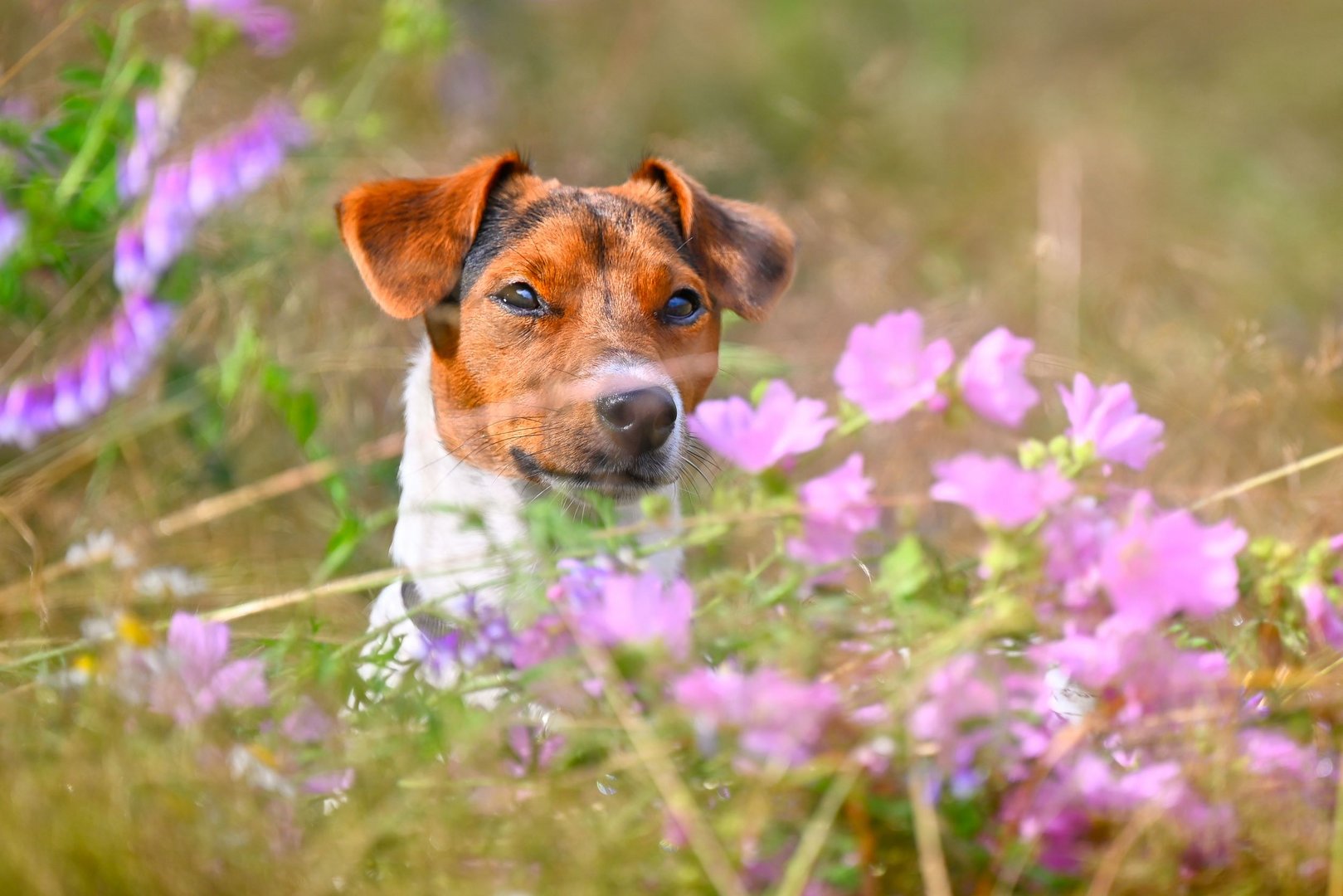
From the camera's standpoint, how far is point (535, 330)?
2922 millimetres

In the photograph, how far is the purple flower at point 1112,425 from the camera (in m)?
1.65

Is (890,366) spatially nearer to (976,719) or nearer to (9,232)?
(976,719)

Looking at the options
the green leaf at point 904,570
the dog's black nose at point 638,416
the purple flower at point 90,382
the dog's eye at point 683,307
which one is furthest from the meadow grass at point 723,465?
the dog's eye at point 683,307

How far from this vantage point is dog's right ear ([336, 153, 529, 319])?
2969mm

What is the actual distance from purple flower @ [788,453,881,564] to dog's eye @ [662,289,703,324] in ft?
4.80

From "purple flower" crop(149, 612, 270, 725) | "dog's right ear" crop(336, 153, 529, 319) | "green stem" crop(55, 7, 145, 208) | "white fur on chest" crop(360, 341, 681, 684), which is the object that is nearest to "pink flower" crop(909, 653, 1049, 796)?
"purple flower" crop(149, 612, 270, 725)

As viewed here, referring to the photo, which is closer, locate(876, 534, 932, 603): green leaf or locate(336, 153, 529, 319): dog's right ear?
locate(876, 534, 932, 603): green leaf

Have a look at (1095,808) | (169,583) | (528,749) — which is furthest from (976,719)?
(169,583)

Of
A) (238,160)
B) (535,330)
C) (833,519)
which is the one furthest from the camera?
(238,160)

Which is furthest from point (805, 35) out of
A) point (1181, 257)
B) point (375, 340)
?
point (375, 340)

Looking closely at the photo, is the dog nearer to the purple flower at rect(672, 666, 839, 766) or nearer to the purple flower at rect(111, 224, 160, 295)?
the purple flower at rect(111, 224, 160, 295)

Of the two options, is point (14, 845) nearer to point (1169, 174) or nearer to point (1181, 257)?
point (1181, 257)

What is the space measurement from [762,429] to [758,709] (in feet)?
1.31

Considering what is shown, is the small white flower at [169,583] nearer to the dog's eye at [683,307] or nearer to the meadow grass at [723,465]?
the meadow grass at [723,465]
